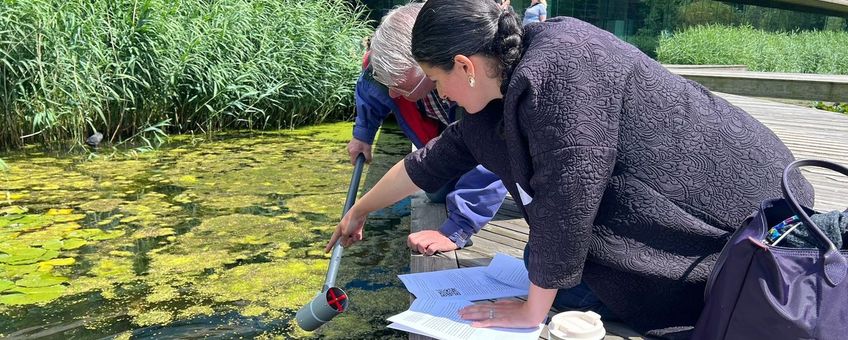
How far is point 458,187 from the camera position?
2025mm

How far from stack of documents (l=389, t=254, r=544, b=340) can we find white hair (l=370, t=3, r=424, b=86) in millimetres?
540

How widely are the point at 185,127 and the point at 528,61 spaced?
4331mm

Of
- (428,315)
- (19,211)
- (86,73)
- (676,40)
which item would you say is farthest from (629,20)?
(428,315)

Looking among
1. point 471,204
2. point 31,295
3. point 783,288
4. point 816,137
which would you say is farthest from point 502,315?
point 816,137

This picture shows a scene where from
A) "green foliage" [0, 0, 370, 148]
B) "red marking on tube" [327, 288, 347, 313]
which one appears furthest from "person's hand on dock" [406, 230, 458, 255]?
"green foliage" [0, 0, 370, 148]

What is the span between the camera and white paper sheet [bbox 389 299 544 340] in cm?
122

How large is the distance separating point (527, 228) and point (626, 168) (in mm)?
953

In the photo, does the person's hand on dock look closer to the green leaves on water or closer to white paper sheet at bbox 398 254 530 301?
white paper sheet at bbox 398 254 530 301

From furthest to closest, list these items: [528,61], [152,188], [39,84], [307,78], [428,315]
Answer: [307,78], [39,84], [152,188], [428,315], [528,61]

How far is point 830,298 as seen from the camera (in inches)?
36.4

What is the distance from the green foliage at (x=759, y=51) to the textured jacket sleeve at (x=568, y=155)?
9390mm

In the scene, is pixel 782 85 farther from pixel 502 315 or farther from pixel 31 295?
pixel 31 295

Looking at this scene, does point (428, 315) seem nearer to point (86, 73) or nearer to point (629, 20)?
point (86, 73)

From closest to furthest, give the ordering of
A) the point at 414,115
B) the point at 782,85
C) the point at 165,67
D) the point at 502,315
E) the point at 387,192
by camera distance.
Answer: the point at 502,315 → the point at 387,192 → the point at 414,115 → the point at 165,67 → the point at 782,85
